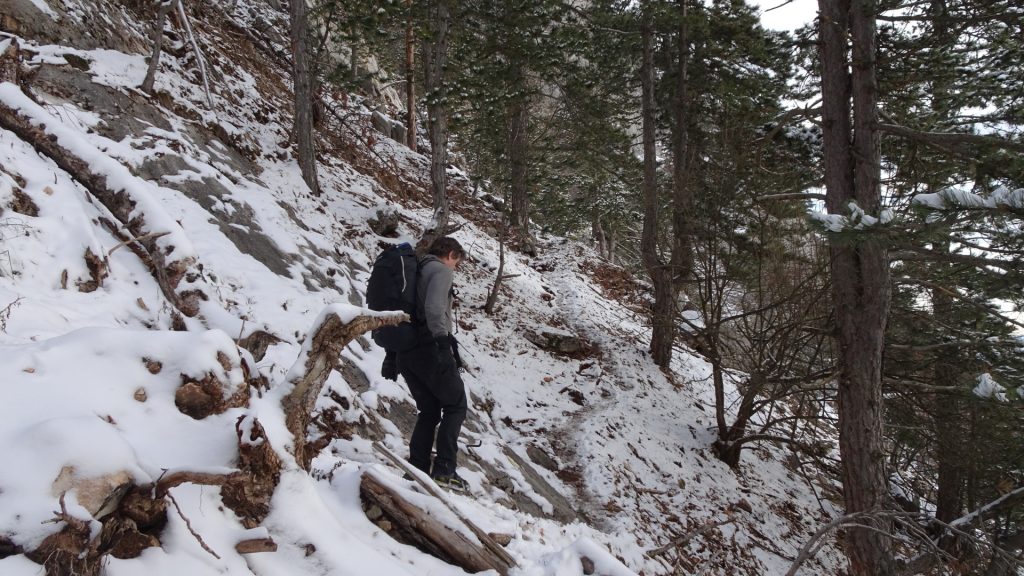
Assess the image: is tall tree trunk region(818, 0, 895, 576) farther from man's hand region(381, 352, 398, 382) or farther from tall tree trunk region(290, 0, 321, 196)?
tall tree trunk region(290, 0, 321, 196)

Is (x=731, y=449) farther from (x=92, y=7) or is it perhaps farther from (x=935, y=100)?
(x=92, y=7)

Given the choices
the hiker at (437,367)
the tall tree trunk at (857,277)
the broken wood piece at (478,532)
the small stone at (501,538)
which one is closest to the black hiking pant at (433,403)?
the hiker at (437,367)

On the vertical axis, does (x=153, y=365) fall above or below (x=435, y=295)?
below

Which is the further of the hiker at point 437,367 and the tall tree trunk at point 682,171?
the tall tree trunk at point 682,171

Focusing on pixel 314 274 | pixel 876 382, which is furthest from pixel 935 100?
pixel 314 274

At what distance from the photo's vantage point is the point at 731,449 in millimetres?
8391

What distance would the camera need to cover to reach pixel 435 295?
3.82 meters

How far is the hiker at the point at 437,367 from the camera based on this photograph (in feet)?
12.6

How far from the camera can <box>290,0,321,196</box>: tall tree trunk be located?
963cm

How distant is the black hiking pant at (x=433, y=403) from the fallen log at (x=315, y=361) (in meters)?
1.17

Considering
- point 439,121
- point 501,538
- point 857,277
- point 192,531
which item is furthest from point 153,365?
point 439,121

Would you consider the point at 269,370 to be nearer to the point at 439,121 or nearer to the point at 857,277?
the point at 857,277

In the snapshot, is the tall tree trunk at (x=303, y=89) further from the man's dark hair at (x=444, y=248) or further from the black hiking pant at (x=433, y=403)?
the black hiking pant at (x=433, y=403)

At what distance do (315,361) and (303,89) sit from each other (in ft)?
28.8
